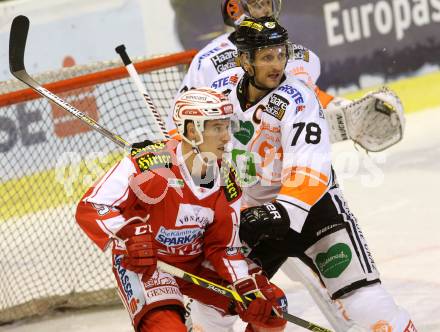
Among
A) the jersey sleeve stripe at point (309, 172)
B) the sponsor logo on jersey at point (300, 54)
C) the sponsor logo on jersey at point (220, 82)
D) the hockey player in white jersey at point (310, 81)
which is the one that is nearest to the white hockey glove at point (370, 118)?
the hockey player in white jersey at point (310, 81)

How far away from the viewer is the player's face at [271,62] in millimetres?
3340

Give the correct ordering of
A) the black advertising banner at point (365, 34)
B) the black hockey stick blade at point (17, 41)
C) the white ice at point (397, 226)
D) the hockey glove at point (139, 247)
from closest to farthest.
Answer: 1. the hockey glove at point (139, 247)
2. the black hockey stick blade at point (17, 41)
3. the white ice at point (397, 226)
4. the black advertising banner at point (365, 34)

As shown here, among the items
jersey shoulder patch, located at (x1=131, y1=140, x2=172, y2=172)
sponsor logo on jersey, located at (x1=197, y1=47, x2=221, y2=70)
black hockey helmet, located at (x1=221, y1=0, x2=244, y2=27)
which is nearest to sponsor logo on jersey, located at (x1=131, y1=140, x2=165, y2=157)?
jersey shoulder patch, located at (x1=131, y1=140, x2=172, y2=172)

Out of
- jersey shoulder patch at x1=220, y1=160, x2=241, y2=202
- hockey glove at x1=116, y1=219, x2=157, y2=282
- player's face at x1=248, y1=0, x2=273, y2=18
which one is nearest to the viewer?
hockey glove at x1=116, y1=219, x2=157, y2=282

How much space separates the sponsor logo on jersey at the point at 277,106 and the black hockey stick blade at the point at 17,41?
1255mm

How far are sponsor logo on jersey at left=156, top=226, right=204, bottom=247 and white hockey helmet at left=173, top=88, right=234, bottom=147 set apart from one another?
11.3 inches

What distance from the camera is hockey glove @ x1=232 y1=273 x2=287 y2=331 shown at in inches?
125

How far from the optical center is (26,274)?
537 centimetres

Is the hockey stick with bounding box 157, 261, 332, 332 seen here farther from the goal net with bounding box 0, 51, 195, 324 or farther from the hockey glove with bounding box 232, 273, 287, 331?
the goal net with bounding box 0, 51, 195, 324

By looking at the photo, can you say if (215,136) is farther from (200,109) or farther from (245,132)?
(245,132)

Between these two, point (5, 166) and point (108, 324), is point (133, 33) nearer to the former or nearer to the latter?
point (5, 166)

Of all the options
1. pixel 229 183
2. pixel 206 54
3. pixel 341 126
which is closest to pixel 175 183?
pixel 229 183

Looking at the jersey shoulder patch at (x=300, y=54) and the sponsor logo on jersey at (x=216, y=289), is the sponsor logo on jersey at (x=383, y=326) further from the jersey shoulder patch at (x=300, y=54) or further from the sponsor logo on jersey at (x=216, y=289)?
the jersey shoulder patch at (x=300, y=54)

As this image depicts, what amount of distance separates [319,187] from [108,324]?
180 centimetres
